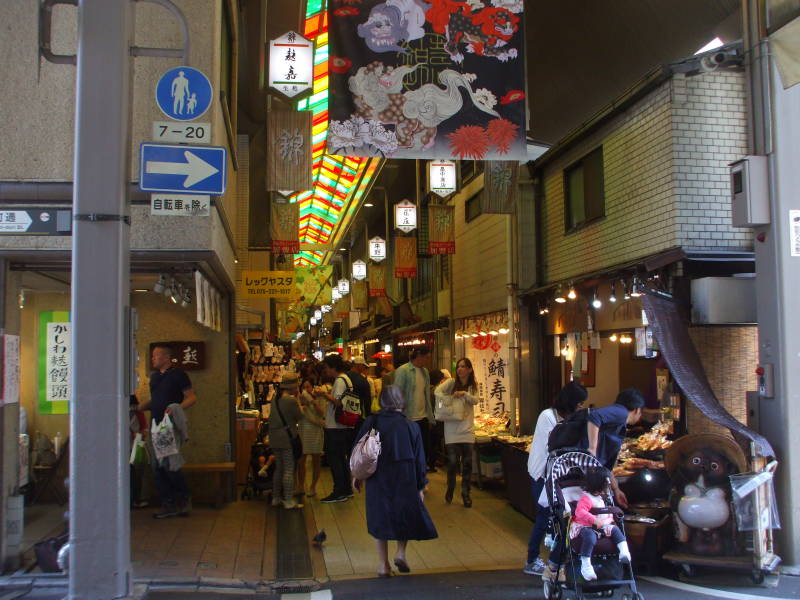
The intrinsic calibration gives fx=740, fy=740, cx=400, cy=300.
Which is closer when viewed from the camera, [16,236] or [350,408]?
[16,236]

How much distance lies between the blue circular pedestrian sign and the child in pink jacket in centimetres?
435

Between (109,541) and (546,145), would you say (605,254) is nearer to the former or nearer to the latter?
(546,145)

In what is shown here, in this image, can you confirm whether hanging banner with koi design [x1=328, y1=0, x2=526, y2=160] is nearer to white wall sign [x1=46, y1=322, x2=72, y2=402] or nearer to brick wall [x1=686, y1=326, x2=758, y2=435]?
brick wall [x1=686, y1=326, x2=758, y2=435]

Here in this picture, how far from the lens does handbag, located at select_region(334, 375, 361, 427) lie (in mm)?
10906

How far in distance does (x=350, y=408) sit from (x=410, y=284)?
1416cm

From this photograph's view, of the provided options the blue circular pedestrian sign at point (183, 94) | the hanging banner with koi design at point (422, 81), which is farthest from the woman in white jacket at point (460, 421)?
the blue circular pedestrian sign at point (183, 94)

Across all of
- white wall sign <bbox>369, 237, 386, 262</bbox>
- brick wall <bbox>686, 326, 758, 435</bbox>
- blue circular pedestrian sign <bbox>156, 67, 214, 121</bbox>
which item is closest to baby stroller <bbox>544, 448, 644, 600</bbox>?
brick wall <bbox>686, 326, 758, 435</bbox>

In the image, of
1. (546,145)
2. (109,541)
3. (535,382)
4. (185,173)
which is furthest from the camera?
(546,145)

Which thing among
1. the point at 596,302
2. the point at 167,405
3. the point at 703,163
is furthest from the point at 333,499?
the point at 703,163

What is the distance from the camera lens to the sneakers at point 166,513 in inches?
367

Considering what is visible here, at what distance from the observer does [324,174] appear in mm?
21984

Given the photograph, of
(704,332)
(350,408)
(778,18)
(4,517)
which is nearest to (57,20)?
(4,517)

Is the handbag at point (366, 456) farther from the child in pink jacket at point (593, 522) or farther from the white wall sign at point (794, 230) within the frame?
the white wall sign at point (794, 230)

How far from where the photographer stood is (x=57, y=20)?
23.9ft
